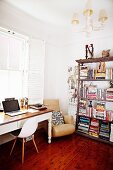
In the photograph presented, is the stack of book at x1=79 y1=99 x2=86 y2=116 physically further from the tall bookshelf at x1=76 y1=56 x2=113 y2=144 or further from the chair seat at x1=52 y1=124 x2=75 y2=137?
the chair seat at x1=52 y1=124 x2=75 y2=137

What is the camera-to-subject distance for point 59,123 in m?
3.22

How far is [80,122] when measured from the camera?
11.2 feet

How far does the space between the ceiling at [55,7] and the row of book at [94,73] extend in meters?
1.15

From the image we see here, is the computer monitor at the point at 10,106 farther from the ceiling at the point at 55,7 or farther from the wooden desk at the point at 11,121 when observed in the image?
the ceiling at the point at 55,7

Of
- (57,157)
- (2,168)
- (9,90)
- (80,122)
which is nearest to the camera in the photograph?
(2,168)

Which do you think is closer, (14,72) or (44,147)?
(44,147)

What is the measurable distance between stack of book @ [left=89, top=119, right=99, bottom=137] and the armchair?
0.44m

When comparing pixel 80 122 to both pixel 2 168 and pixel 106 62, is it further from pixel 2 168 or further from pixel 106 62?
pixel 2 168

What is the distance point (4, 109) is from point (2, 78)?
653 mm

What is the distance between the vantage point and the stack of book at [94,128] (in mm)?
3158

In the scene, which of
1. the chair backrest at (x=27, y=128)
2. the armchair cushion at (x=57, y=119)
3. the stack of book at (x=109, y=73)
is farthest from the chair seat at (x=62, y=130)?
the stack of book at (x=109, y=73)

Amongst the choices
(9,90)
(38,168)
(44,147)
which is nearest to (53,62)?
(9,90)

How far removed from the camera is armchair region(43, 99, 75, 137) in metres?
2.94

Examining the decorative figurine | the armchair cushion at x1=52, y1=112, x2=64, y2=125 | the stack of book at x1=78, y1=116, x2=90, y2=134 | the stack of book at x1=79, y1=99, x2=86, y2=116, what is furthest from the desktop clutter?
the decorative figurine
